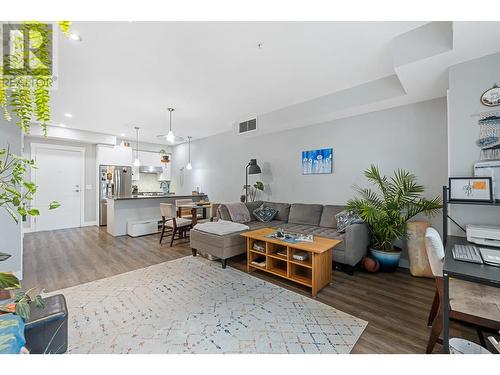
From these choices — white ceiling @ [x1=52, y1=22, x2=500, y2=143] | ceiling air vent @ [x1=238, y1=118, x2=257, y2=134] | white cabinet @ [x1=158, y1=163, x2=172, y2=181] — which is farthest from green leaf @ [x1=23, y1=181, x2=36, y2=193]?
white cabinet @ [x1=158, y1=163, x2=172, y2=181]

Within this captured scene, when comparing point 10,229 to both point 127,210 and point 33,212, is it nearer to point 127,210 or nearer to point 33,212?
point 127,210

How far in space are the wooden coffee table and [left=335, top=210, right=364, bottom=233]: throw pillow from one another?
1.85ft

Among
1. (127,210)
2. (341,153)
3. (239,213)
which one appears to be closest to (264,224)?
(239,213)

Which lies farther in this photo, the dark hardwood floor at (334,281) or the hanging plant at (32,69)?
the dark hardwood floor at (334,281)

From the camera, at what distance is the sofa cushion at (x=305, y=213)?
388 centimetres

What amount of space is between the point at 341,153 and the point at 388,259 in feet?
6.09

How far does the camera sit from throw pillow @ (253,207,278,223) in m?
4.25

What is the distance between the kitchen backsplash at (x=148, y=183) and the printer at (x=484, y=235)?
7.90 meters

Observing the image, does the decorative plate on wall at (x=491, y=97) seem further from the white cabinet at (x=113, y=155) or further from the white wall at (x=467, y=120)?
the white cabinet at (x=113, y=155)

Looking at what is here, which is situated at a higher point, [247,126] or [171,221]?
[247,126]

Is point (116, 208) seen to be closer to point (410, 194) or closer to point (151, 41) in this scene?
point (151, 41)

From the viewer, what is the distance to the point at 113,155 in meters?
6.31

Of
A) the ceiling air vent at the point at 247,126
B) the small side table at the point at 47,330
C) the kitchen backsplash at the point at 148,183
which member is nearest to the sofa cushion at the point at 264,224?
the ceiling air vent at the point at 247,126
